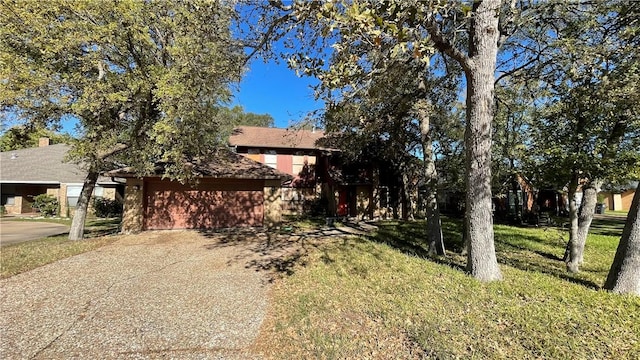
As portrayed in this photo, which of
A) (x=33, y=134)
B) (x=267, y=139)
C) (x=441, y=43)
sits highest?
(x=267, y=139)

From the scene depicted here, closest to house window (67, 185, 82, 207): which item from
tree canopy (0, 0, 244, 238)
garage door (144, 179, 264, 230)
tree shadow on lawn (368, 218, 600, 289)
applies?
garage door (144, 179, 264, 230)

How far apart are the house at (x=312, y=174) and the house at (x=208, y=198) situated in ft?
20.5

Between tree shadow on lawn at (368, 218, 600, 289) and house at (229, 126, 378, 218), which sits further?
house at (229, 126, 378, 218)

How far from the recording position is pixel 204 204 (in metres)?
14.3

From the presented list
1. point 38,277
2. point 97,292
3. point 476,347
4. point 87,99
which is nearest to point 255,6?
point 87,99

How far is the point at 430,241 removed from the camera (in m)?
9.48

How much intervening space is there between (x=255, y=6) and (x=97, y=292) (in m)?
6.69

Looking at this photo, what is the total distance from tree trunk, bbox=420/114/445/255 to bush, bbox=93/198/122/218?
68.6 feet

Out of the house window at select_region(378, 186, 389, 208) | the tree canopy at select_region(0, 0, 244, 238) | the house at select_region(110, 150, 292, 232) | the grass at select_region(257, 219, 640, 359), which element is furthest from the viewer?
the house window at select_region(378, 186, 389, 208)

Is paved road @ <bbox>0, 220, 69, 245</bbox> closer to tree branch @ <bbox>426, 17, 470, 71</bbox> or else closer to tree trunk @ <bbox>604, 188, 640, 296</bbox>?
tree branch @ <bbox>426, 17, 470, 71</bbox>

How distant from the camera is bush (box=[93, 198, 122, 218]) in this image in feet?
66.8

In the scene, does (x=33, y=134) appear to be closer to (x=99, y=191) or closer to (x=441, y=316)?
(x=441, y=316)

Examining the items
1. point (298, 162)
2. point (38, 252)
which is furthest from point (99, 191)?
point (38, 252)

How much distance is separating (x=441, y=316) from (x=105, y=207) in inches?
909
